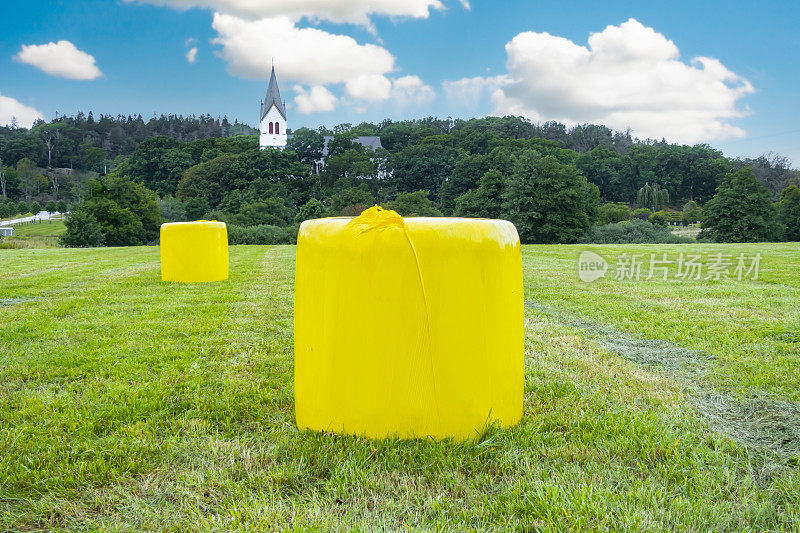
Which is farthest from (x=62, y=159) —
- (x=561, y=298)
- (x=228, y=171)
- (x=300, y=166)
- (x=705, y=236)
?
(x=561, y=298)

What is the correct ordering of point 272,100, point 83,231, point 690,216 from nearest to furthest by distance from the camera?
point 83,231, point 690,216, point 272,100

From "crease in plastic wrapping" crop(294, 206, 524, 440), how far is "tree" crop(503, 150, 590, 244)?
41.9 metres

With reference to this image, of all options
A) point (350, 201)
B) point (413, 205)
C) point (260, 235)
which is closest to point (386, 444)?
point (260, 235)

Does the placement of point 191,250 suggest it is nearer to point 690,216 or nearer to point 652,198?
point 690,216

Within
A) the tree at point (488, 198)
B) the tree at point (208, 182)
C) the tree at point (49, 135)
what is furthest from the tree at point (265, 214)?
the tree at point (49, 135)

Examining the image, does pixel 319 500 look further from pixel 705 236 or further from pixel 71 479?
pixel 705 236

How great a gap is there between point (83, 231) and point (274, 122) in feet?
231

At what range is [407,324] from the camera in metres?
2.62

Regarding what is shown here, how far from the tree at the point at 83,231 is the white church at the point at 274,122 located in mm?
65504

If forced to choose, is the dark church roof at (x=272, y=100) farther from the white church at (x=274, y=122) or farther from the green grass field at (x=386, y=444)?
the green grass field at (x=386, y=444)

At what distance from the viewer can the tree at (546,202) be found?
44.4 m

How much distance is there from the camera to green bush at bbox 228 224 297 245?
41.2 metres

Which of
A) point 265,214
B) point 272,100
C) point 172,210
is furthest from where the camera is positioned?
point 272,100

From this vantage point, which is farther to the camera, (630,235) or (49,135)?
(49,135)
